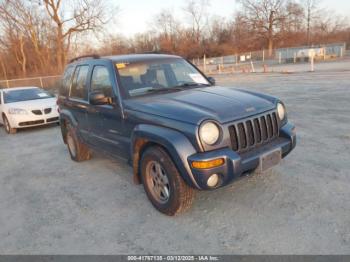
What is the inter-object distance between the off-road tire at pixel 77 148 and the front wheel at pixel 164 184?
225 cm

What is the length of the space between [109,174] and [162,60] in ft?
6.80

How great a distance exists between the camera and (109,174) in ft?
15.4

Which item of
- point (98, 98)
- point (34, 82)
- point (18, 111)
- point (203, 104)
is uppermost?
point (34, 82)

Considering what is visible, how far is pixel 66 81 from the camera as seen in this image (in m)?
5.32

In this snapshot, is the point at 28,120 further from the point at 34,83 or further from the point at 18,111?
the point at 34,83

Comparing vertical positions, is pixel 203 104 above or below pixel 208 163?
above

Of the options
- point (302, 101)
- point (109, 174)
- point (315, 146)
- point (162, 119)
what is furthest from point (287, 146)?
point (302, 101)

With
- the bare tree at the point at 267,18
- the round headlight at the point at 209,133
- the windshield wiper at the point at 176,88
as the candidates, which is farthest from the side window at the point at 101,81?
the bare tree at the point at 267,18

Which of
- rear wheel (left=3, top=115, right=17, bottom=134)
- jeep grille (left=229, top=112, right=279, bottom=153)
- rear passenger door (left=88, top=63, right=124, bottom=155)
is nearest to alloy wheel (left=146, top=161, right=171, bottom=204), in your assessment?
rear passenger door (left=88, top=63, right=124, bottom=155)

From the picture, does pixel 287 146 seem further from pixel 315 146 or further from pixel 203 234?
pixel 315 146

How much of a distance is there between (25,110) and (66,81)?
4.01 m

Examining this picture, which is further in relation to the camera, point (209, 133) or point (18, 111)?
point (18, 111)

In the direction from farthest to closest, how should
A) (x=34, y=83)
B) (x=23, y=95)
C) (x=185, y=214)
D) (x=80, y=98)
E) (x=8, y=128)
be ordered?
(x=34, y=83)
(x=23, y=95)
(x=8, y=128)
(x=80, y=98)
(x=185, y=214)

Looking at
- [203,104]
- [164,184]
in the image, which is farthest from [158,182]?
[203,104]
